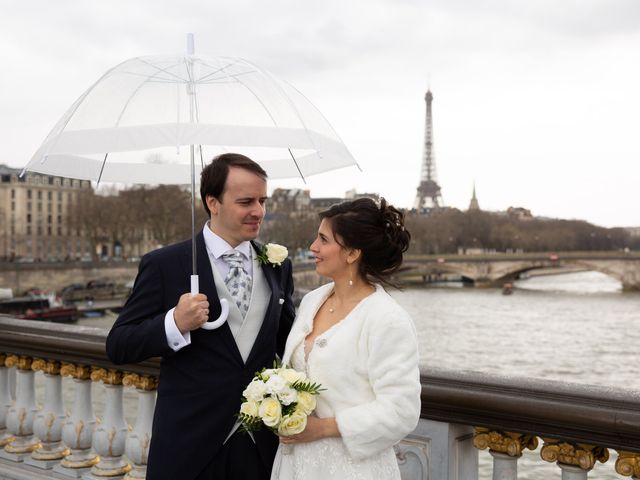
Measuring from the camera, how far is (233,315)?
212 cm

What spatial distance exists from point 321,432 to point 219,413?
329 mm

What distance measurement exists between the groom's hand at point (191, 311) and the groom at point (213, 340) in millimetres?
59

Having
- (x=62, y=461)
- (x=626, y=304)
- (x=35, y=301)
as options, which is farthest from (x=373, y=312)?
(x=626, y=304)

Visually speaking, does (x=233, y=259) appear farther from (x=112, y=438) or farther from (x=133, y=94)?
→ (x=112, y=438)

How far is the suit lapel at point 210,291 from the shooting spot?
2076mm

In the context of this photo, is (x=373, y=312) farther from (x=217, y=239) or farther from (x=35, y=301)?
(x=35, y=301)

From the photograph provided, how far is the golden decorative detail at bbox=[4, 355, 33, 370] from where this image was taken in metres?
3.23

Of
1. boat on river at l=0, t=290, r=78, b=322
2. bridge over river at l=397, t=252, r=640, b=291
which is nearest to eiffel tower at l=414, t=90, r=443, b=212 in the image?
bridge over river at l=397, t=252, r=640, b=291

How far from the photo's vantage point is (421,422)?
2.20 meters

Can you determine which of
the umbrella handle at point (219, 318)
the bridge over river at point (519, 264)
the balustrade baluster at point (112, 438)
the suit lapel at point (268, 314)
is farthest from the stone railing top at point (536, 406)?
the bridge over river at point (519, 264)

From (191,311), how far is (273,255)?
356 millimetres

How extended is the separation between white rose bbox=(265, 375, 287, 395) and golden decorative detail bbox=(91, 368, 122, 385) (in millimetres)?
1253

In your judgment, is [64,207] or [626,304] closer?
[626,304]

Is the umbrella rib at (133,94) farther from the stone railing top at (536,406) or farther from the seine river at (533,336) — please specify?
the seine river at (533,336)
